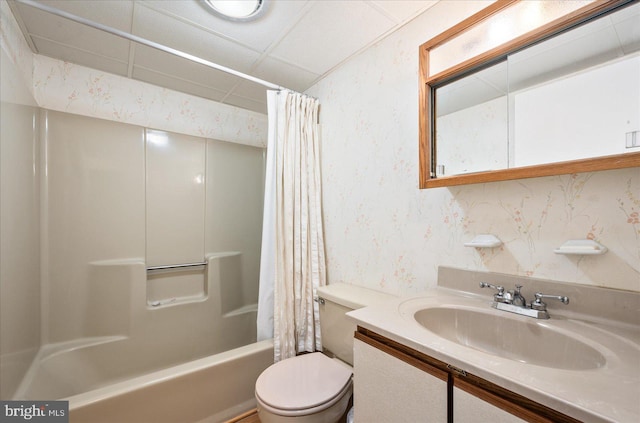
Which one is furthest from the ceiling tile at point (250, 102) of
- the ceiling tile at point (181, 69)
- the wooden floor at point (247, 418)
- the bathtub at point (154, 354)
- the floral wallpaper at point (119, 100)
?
the wooden floor at point (247, 418)

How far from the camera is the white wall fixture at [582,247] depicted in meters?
0.80

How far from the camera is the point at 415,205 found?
133 centimetres

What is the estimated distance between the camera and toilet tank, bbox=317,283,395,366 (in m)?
1.36

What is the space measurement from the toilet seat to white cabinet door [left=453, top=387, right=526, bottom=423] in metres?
0.60

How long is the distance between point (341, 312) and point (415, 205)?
67 cm

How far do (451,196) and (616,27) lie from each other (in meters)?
0.69

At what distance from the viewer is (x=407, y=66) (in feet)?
4.54

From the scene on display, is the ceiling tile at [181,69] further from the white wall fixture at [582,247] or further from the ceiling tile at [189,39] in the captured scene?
the white wall fixture at [582,247]

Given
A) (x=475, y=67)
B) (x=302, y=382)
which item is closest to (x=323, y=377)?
(x=302, y=382)

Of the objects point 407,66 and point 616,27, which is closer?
point 616,27

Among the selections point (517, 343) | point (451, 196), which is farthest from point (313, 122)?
point (517, 343)

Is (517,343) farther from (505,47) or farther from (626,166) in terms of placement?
(505,47)

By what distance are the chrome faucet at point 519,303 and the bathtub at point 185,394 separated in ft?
4.05

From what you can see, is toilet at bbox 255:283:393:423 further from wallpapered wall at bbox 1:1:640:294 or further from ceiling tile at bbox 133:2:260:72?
ceiling tile at bbox 133:2:260:72
